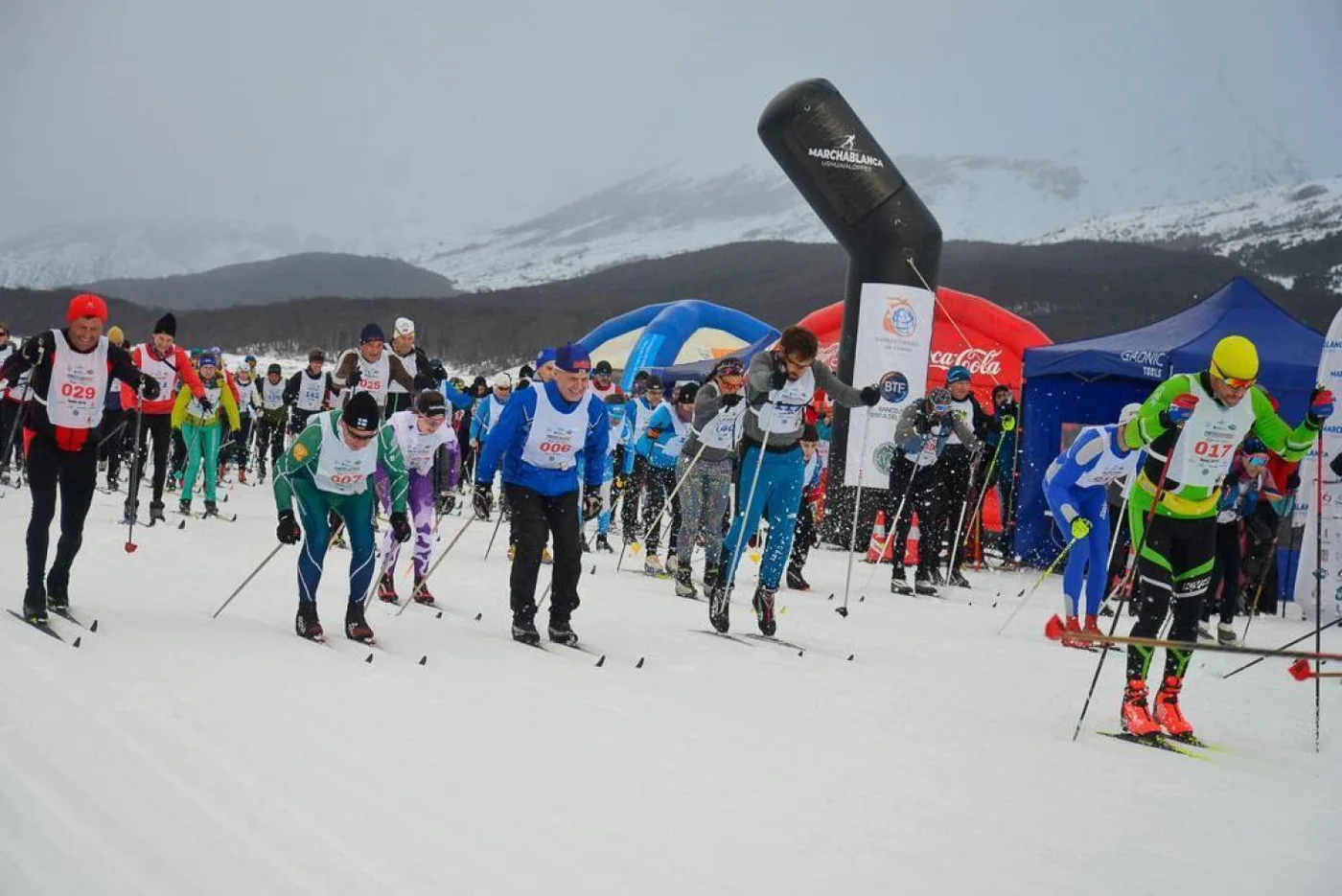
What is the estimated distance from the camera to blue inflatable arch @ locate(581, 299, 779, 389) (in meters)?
26.0

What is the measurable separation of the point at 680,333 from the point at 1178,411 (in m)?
21.4

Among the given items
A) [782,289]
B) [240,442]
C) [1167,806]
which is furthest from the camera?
[782,289]

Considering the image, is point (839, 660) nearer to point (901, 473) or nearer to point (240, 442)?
point (901, 473)

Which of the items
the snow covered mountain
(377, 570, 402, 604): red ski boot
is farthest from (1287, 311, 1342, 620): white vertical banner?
the snow covered mountain

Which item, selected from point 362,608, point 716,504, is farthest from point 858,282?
point 362,608

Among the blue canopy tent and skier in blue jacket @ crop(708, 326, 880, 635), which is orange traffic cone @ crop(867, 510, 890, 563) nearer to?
the blue canopy tent

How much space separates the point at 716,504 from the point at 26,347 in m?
5.22

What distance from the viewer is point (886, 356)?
14.8 meters

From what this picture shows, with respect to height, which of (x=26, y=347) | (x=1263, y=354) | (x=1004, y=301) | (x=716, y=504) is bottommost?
(x=716, y=504)

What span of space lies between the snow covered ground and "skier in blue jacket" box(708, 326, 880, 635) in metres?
0.53

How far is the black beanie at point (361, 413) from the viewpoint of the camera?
20.9ft

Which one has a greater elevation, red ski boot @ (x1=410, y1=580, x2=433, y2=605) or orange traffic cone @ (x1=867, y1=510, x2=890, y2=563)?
orange traffic cone @ (x1=867, y1=510, x2=890, y2=563)

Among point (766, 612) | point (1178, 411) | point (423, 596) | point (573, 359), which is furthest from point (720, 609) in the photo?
point (1178, 411)

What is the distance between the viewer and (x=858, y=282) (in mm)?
15102
